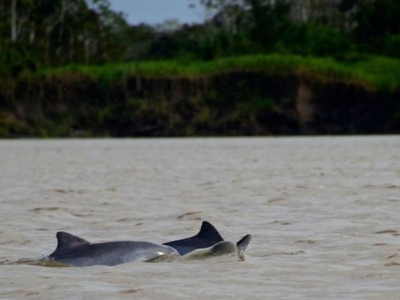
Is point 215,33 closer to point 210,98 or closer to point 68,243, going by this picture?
point 210,98

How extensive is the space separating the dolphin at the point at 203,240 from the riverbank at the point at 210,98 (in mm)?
40228

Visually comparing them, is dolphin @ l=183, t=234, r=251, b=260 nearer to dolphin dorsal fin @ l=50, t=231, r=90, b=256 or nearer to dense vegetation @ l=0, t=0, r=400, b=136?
dolphin dorsal fin @ l=50, t=231, r=90, b=256

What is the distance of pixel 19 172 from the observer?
14445 millimetres

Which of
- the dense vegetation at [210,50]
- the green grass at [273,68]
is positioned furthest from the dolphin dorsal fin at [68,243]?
the green grass at [273,68]

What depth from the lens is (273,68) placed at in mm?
48281

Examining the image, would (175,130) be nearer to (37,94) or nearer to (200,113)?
(200,113)

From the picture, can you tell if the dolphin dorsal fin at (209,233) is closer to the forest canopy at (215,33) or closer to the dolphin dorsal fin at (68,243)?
the dolphin dorsal fin at (68,243)

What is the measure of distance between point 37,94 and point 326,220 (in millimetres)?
41891

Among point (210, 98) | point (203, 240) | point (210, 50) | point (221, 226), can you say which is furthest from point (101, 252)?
point (210, 50)

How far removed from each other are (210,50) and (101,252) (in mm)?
47875

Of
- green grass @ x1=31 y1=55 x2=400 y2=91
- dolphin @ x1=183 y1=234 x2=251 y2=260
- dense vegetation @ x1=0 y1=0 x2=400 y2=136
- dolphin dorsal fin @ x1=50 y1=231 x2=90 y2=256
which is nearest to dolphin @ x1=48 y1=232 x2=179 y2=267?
dolphin dorsal fin @ x1=50 y1=231 x2=90 y2=256

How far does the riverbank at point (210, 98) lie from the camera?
45.8 m

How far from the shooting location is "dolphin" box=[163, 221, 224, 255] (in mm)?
4664

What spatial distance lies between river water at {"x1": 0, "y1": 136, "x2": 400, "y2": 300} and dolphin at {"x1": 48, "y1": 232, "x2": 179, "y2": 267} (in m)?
0.09
